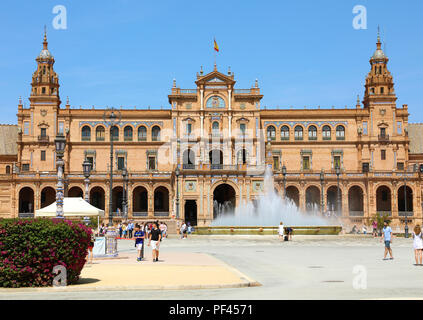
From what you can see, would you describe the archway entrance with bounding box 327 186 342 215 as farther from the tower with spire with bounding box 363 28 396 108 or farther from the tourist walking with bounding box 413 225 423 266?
the tourist walking with bounding box 413 225 423 266

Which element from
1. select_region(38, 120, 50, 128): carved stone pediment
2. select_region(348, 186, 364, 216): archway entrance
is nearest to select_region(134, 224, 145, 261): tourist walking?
select_region(38, 120, 50, 128): carved stone pediment

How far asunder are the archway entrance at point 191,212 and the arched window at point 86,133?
56.2 feet

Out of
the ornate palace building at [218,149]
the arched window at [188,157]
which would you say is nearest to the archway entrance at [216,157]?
the ornate palace building at [218,149]

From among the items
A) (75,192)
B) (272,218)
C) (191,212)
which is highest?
(75,192)

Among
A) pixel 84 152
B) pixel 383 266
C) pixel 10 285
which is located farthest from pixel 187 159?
pixel 10 285

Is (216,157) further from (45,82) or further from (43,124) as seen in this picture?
(45,82)

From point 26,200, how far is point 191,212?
75.6ft

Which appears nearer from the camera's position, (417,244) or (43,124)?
(417,244)

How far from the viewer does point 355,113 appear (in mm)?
82312

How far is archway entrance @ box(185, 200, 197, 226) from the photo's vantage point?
7528cm

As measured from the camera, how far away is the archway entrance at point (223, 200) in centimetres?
7294

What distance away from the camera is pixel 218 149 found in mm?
78062

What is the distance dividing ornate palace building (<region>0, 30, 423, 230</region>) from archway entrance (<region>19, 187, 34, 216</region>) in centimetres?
14

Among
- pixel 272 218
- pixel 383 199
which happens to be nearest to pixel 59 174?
pixel 272 218
